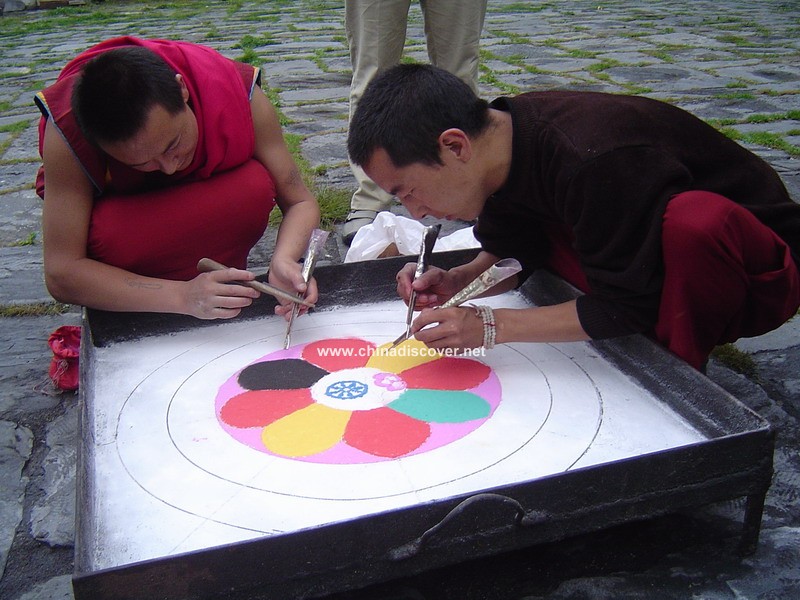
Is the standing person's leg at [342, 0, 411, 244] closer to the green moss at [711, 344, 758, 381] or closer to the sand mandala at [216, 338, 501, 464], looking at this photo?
the sand mandala at [216, 338, 501, 464]

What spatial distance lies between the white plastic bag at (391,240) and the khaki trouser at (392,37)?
325 mm

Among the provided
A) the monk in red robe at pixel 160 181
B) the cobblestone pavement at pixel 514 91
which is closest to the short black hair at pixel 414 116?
the monk in red robe at pixel 160 181

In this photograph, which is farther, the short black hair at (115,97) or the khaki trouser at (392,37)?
the khaki trouser at (392,37)

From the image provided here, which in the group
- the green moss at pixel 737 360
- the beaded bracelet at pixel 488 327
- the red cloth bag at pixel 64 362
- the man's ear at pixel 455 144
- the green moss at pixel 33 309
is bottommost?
the green moss at pixel 33 309

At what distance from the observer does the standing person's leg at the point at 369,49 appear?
280 cm

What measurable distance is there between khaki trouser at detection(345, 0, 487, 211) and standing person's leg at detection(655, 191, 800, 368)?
1493 millimetres

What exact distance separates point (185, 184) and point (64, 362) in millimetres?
536

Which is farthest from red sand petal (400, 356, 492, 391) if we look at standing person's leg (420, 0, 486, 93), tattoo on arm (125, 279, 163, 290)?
standing person's leg (420, 0, 486, 93)

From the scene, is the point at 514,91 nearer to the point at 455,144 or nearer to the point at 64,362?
the point at 455,144

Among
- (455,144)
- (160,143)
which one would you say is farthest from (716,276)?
(160,143)

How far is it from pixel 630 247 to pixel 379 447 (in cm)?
61

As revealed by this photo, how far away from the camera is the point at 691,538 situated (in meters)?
1.41

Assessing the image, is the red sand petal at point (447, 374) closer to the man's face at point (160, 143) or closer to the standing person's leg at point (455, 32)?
the man's face at point (160, 143)

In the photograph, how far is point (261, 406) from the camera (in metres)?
1.61
